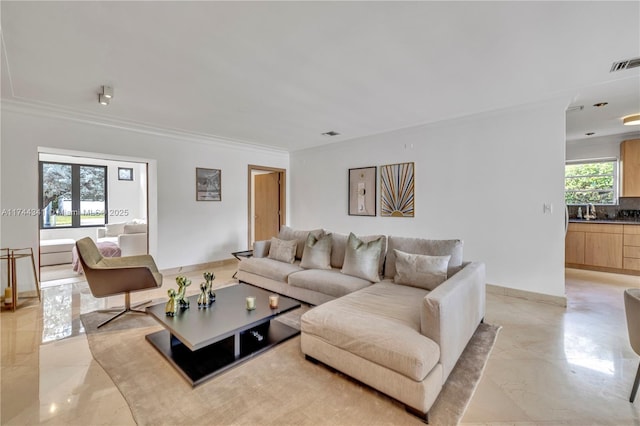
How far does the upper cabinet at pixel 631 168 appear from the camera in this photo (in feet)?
Result: 15.7

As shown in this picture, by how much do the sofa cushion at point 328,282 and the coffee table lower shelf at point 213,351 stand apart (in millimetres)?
558

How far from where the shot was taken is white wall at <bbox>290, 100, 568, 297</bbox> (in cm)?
346

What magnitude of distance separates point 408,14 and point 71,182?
26.5 feet

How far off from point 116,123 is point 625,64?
5.94 metres

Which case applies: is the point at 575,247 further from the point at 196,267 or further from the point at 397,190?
the point at 196,267

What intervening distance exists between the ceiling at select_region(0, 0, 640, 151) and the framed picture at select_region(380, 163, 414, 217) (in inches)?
45.4

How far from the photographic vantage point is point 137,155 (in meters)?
4.47

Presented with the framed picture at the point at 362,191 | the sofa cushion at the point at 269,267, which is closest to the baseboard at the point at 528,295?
the framed picture at the point at 362,191

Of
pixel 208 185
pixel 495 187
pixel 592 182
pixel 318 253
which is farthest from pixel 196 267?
pixel 592 182

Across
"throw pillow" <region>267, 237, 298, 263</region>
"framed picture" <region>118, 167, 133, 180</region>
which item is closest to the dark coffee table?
"throw pillow" <region>267, 237, 298, 263</region>

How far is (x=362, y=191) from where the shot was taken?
5.32m

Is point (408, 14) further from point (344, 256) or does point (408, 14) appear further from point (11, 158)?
point (11, 158)

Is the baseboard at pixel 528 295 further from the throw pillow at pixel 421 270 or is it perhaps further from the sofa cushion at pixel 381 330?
the sofa cushion at pixel 381 330

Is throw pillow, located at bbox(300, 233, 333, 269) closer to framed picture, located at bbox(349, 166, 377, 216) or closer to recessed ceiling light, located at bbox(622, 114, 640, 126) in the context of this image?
framed picture, located at bbox(349, 166, 377, 216)
